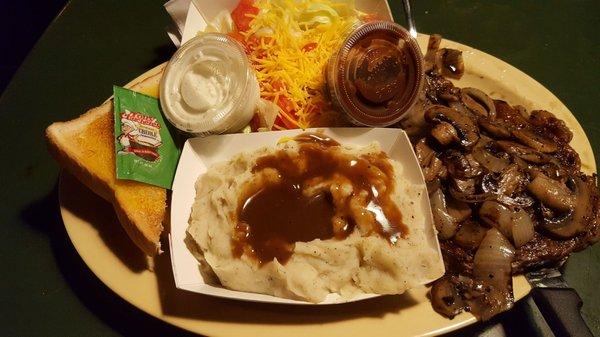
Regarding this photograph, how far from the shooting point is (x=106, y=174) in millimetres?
3186

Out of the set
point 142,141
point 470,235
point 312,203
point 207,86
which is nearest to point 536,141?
point 470,235

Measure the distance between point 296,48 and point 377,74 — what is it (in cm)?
78

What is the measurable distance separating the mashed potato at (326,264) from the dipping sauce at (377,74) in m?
0.85

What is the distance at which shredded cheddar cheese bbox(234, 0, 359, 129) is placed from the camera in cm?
369

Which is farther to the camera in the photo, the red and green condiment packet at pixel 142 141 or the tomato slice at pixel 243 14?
the tomato slice at pixel 243 14

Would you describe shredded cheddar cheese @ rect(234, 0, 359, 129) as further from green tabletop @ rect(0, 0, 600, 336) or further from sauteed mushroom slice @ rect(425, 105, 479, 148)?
green tabletop @ rect(0, 0, 600, 336)

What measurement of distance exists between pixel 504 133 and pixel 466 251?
2.95ft

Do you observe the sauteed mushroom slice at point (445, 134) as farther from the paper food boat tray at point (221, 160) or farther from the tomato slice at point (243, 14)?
the tomato slice at point (243, 14)

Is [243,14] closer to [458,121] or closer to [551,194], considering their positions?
[458,121]

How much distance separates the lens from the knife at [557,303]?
2.69 metres

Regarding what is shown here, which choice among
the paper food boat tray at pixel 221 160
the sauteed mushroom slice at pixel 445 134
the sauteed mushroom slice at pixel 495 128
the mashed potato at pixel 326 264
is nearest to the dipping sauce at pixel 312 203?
the mashed potato at pixel 326 264

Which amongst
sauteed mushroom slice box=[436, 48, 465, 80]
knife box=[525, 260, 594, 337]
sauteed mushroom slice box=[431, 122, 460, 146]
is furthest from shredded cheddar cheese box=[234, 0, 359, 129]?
knife box=[525, 260, 594, 337]

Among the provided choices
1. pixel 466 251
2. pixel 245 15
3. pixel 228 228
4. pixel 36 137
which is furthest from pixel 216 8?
pixel 466 251

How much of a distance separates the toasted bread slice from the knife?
2.42 metres
